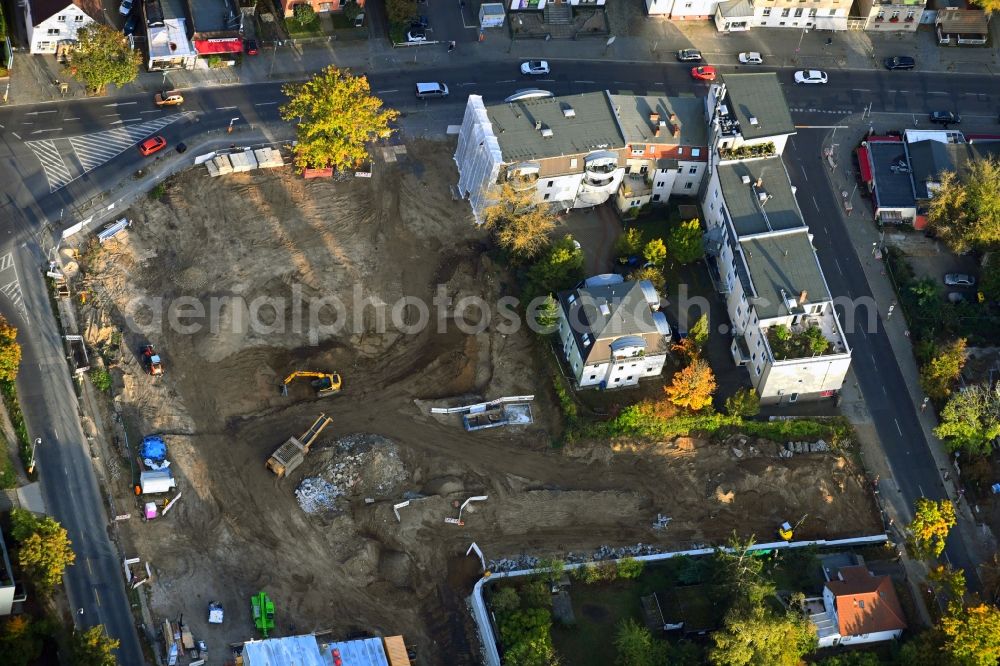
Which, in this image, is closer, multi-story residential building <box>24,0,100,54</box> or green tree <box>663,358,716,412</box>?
green tree <box>663,358,716,412</box>

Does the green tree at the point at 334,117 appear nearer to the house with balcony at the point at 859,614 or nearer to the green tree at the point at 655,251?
the green tree at the point at 655,251

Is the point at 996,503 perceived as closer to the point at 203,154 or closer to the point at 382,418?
the point at 382,418

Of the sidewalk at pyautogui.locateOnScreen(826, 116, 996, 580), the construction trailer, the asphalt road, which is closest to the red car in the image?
the asphalt road

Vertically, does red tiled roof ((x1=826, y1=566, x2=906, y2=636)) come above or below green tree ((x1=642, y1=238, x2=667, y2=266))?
below

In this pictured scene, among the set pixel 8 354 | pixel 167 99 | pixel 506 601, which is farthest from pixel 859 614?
pixel 167 99

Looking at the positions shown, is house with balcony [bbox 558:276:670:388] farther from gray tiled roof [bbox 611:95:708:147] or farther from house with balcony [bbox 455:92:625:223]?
gray tiled roof [bbox 611:95:708:147]
